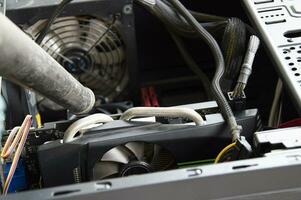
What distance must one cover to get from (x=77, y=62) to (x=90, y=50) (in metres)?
0.04

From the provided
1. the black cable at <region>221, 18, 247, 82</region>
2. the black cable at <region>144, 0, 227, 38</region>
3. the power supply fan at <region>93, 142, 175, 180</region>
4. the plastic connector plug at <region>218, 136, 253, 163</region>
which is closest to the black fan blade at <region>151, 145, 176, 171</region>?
the power supply fan at <region>93, 142, 175, 180</region>

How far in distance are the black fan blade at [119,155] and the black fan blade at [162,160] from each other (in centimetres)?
4

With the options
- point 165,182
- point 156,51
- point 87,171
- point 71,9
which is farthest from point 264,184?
point 156,51

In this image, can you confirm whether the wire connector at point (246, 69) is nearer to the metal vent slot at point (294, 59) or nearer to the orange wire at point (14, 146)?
the metal vent slot at point (294, 59)

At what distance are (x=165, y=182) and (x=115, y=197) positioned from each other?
68mm

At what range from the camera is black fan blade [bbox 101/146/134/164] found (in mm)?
820

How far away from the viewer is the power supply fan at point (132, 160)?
808 millimetres

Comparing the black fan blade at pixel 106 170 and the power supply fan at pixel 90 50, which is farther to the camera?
the power supply fan at pixel 90 50

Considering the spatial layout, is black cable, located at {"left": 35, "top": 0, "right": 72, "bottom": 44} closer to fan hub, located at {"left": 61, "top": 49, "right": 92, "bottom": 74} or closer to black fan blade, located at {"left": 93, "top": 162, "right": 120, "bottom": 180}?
fan hub, located at {"left": 61, "top": 49, "right": 92, "bottom": 74}

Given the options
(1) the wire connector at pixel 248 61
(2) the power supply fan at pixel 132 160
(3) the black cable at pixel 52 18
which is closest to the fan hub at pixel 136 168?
(2) the power supply fan at pixel 132 160

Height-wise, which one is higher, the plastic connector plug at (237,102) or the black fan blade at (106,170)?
the plastic connector plug at (237,102)

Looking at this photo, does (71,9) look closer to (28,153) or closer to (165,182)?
(28,153)

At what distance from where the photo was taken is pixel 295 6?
94 centimetres

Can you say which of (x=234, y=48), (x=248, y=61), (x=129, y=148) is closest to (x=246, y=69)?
(x=248, y=61)
